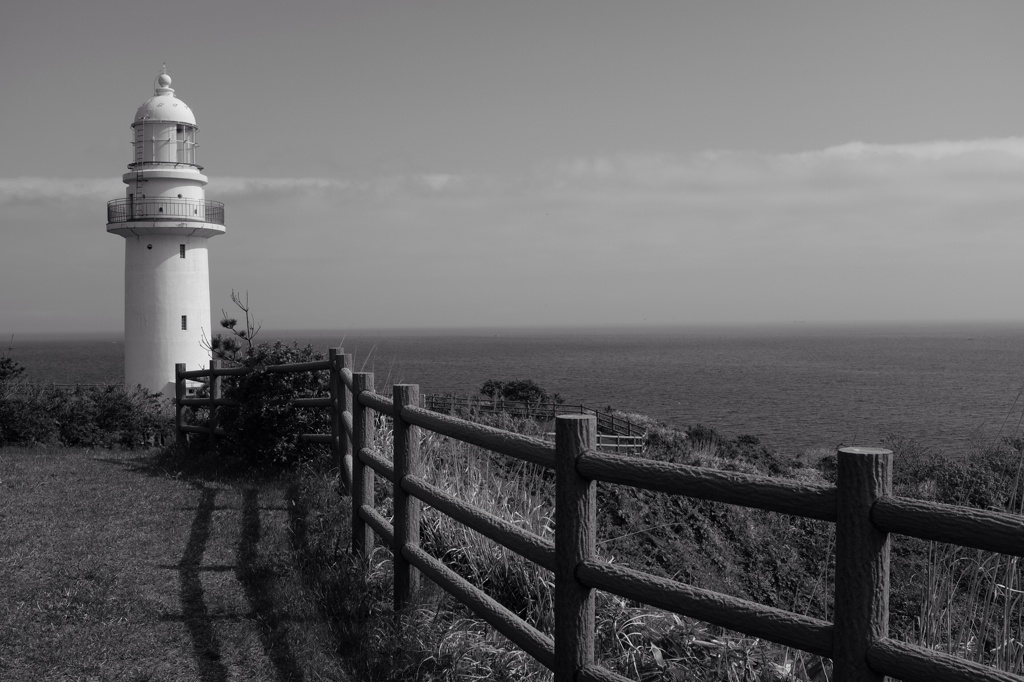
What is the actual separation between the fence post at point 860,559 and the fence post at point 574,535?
113cm

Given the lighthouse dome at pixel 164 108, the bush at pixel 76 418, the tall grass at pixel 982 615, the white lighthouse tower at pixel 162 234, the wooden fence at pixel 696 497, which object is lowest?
the bush at pixel 76 418

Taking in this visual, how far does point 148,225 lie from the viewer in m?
30.5

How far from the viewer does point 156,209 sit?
30.7 metres

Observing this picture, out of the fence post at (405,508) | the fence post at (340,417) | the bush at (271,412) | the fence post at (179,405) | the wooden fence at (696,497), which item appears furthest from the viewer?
the fence post at (179,405)

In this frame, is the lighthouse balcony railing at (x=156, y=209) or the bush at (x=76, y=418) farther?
the lighthouse balcony railing at (x=156, y=209)

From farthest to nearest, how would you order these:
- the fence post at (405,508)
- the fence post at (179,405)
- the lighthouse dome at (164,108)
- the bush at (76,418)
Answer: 1. the lighthouse dome at (164,108)
2. the bush at (76,418)
3. the fence post at (179,405)
4. the fence post at (405,508)

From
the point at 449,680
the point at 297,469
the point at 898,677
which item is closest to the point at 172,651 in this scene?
the point at 449,680

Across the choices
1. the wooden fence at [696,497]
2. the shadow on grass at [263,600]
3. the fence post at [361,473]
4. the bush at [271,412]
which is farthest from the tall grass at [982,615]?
the bush at [271,412]

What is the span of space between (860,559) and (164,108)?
31.8 metres

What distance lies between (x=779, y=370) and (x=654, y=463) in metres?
103

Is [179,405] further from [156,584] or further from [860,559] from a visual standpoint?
[860,559]

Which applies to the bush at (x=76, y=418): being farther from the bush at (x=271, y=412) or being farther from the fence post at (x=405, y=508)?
the fence post at (x=405, y=508)

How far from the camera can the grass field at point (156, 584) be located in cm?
472

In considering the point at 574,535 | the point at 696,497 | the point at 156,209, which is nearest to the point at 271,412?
the point at 574,535
